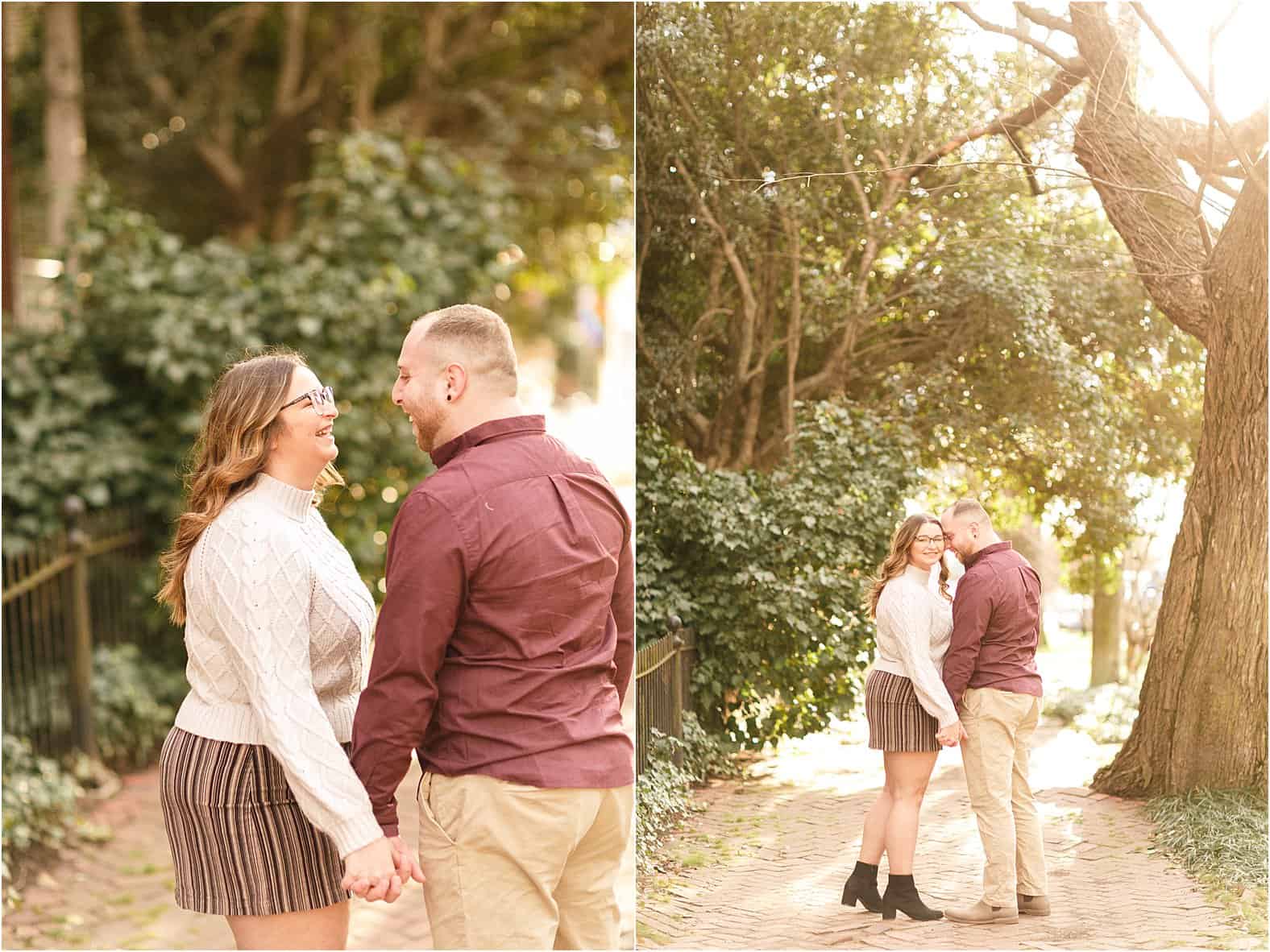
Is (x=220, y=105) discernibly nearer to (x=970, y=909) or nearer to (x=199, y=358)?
(x=199, y=358)

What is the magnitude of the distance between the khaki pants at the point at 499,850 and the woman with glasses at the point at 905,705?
870mm

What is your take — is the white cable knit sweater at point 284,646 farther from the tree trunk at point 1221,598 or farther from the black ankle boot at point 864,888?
the tree trunk at point 1221,598

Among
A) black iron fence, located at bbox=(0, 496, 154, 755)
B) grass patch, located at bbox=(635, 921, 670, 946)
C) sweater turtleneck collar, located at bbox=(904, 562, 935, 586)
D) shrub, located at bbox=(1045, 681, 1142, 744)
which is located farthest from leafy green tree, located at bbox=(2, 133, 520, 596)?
shrub, located at bbox=(1045, 681, 1142, 744)

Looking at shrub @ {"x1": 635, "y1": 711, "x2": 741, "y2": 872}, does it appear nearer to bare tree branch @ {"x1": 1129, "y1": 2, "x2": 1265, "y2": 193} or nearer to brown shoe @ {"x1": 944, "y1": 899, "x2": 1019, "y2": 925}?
brown shoe @ {"x1": 944, "y1": 899, "x2": 1019, "y2": 925}

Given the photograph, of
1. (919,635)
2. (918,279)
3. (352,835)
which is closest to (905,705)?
(919,635)

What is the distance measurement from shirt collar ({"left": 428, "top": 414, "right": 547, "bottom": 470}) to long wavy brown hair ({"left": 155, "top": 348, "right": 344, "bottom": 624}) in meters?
0.33

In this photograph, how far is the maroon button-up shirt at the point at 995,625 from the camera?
254cm

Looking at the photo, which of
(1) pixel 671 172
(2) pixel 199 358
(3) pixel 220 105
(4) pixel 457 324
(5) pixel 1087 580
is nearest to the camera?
(4) pixel 457 324

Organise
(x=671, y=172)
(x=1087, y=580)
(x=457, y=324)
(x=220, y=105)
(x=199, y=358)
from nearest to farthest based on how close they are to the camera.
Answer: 1. (x=457, y=324)
2. (x=1087, y=580)
3. (x=671, y=172)
4. (x=199, y=358)
5. (x=220, y=105)

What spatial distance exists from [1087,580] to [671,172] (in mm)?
1430

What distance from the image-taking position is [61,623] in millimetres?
5609

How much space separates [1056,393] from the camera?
104 inches

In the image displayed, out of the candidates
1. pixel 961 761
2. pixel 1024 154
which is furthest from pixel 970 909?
pixel 1024 154

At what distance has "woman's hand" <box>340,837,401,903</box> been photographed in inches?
72.2
